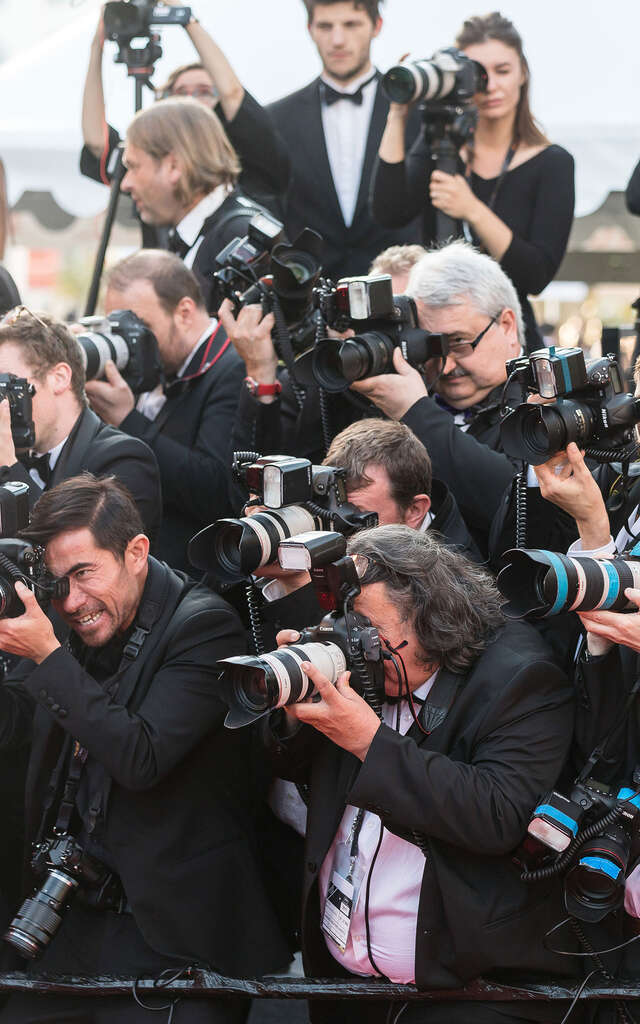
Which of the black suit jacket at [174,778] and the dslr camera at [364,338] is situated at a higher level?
the dslr camera at [364,338]

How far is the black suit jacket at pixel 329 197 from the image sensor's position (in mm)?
4859

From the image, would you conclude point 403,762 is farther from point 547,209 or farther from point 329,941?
point 547,209

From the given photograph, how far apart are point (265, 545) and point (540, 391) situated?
614mm

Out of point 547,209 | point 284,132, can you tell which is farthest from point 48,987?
point 284,132

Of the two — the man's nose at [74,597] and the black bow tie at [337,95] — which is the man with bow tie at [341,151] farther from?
the man's nose at [74,597]

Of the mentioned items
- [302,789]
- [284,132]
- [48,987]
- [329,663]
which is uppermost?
[284,132]

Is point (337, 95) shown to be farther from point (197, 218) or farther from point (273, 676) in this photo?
point (273, 676)

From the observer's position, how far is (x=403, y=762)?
2557 millimetres

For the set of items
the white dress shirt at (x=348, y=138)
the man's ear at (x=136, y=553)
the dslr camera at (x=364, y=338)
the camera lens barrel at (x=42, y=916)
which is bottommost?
the camera lens barrel at (x=42, y=916)

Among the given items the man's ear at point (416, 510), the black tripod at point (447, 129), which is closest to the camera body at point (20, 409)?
the man's ear at point (416, 510)

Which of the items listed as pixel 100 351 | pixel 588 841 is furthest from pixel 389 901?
pixel 100 351

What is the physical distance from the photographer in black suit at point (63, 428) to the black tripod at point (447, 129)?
4.20 ft

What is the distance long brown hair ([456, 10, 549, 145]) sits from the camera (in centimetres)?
434

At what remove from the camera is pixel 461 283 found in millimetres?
3590
